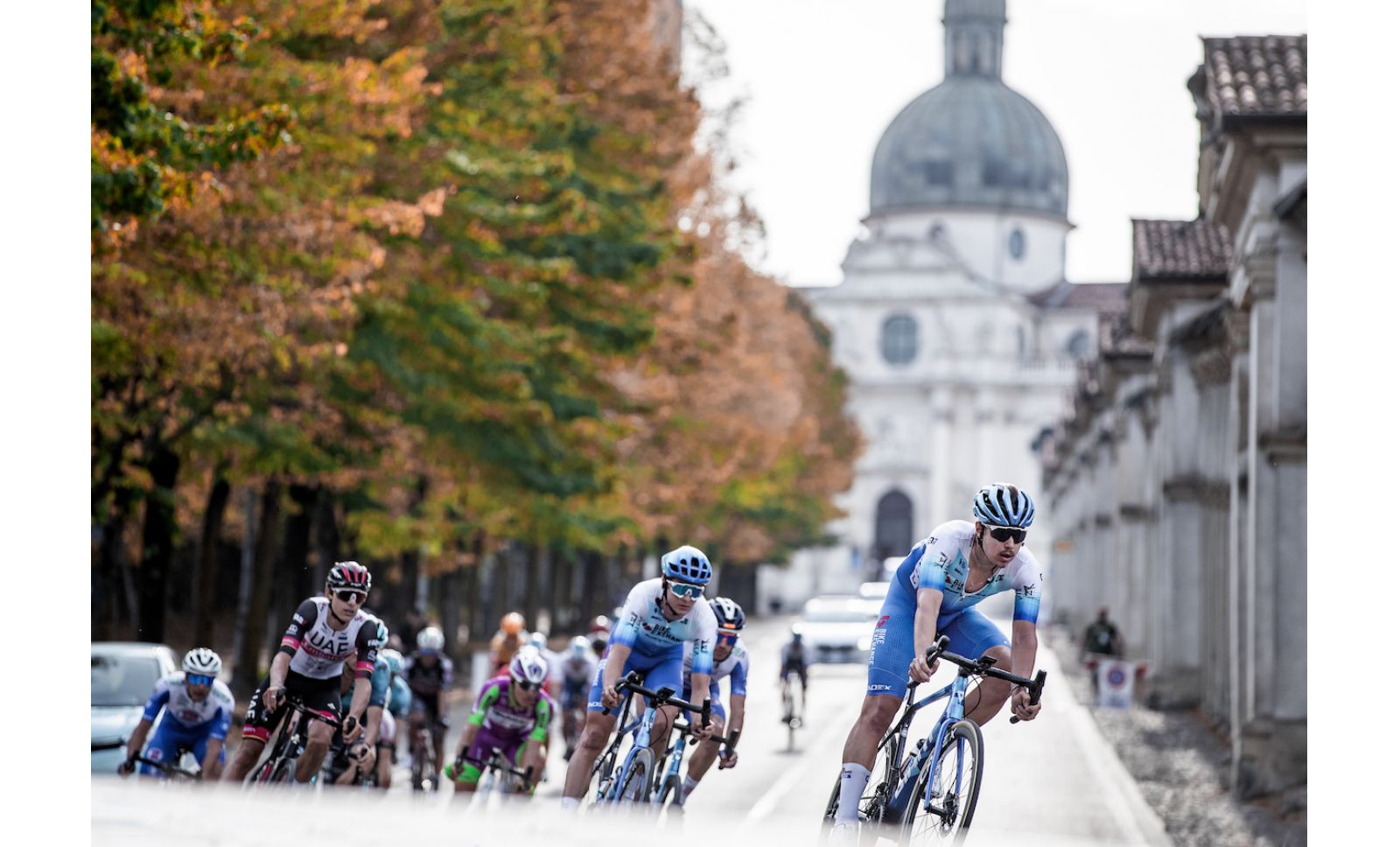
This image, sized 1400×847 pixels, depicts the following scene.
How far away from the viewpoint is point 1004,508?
35.0ft

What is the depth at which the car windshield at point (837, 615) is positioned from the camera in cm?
5312

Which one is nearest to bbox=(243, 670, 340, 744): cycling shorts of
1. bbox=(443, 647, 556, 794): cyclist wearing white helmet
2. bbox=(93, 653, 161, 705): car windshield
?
bbox=(443, 647, 556, 794): cyclist wearing white helmet

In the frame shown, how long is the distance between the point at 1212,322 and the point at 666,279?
8.46m

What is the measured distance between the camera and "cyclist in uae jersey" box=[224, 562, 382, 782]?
14.3 metres

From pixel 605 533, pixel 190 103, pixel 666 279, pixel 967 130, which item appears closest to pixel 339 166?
pixel 190 103

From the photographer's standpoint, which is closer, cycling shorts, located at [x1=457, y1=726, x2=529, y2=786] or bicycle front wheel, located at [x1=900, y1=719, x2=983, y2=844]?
bicycle front wheel, located at [x1=900, y1=719, x2=983, y2=844]

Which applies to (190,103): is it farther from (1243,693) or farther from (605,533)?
(605,533)

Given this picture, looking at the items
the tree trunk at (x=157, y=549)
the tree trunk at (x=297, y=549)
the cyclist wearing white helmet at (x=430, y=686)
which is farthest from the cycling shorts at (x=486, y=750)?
the tree trunk at (x=297, y=549)

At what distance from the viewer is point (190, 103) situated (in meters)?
20.8

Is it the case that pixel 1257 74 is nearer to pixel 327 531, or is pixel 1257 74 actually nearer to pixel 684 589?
pixel 684 589

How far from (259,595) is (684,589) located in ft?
60.6

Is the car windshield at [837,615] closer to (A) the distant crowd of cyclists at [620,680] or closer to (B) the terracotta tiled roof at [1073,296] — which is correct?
(A) the distant crowd of cyclists at [620,680]

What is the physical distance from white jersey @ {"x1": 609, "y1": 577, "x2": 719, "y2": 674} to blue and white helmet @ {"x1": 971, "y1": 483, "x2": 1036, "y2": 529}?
2955 millimetres

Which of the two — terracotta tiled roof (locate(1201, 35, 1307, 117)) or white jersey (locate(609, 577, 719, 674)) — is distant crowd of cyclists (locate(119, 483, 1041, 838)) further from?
terracotta tiled roof (locate(1201, 35, 1307, 117))
